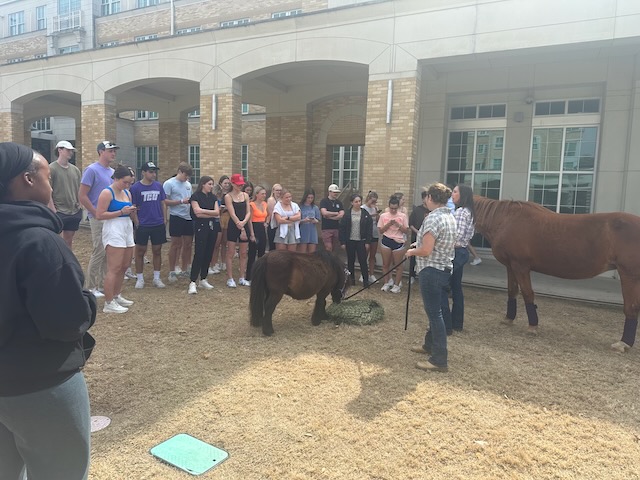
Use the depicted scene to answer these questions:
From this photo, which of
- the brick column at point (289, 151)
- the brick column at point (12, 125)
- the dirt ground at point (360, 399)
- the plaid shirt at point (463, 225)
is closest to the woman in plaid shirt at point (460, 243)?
the plaid shirt at point (463, 225)

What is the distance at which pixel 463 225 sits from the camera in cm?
569

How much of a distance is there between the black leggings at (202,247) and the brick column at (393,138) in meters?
4.46

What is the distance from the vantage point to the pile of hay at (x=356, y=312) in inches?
237

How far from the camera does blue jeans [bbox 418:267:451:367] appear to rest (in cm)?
443

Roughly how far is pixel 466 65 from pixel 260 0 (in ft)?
43.3

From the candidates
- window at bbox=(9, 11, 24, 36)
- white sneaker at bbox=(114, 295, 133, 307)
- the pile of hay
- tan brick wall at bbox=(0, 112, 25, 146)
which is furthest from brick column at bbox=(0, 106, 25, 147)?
window at bbox=(9, 11, 24, 36)

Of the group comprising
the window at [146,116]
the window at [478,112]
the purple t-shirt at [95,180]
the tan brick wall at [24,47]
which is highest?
the tan brick wall at [24,47]

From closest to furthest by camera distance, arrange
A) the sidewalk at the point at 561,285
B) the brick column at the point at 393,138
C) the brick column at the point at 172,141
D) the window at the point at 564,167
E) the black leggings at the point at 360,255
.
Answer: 1. the sidewalk at the point at 561,285
2. the black leggings at the point at 360,255
3. the brick column at the point at 393,138
4. the window at the point at 564,167
5. the brick column at the point at 172,141

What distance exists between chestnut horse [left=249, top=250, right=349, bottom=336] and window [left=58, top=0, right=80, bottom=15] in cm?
2939

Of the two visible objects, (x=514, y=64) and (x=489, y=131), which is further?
(x=489, y=131)

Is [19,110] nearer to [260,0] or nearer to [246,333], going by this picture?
[260,0]

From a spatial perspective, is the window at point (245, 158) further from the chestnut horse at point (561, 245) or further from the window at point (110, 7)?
the window at point (110, 7)

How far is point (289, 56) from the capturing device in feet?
37.3

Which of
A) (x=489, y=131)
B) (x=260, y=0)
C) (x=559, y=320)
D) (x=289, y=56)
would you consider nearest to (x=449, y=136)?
(x=489, y=131)
